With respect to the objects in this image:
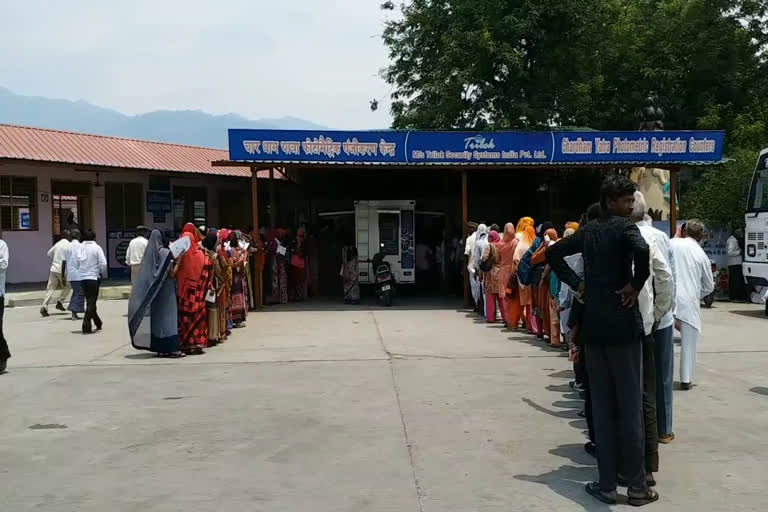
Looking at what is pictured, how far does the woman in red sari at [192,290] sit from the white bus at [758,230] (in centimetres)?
966

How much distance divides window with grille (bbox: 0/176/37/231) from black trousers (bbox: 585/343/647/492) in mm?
17275

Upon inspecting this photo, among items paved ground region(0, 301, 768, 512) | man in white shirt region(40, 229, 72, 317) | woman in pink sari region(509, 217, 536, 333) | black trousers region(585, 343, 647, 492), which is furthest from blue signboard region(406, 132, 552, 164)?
black trousers region(585, 343, 647, 492)

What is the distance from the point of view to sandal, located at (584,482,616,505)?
4.25 meters

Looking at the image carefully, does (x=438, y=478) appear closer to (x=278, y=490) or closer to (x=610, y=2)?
(x=278, y=490)

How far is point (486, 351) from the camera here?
32.2ft

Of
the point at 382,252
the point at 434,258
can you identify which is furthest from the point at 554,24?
the point at 382,252

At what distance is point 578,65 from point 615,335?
80.3ft

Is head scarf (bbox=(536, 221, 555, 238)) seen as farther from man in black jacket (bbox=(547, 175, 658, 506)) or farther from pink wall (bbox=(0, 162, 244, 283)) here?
pink wall (bbox=(0, 162, 244, 283))

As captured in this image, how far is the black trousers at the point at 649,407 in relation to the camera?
4.50 metres

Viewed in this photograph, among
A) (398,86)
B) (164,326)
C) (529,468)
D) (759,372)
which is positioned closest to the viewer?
(529,468)

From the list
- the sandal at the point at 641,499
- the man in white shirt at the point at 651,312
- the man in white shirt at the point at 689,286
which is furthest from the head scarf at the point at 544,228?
the sandal at the point at 641,499

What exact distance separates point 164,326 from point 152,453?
418cm

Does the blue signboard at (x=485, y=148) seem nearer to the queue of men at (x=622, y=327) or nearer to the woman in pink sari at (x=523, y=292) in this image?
the woman in pink sari at (x=523, y=292)

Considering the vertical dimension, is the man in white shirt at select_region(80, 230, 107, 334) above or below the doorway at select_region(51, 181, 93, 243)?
below
